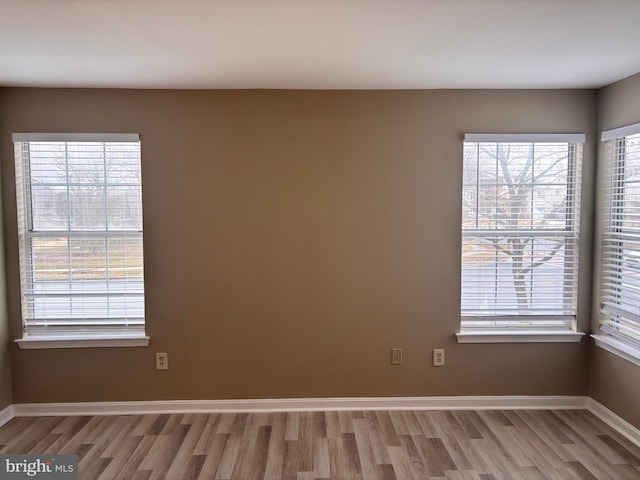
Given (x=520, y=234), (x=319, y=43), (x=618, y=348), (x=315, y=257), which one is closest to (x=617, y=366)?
(x=618, y=348)

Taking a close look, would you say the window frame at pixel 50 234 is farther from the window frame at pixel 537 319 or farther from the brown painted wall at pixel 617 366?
the brown painted wall at pixel 617 366

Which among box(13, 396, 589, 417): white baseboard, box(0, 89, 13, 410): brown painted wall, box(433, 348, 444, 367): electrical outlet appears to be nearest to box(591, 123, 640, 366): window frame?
box(13, 396, 589, 417): white baseboard

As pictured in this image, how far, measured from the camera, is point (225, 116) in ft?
10.2

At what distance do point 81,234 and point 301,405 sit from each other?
2079mm

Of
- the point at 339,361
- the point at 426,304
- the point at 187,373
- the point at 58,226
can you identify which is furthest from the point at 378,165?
the point at 58,226

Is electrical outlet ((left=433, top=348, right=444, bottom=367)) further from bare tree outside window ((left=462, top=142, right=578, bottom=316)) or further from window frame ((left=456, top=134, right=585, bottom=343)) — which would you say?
bare tree outside window ((left=462, top=142, right=578, bottom=316))

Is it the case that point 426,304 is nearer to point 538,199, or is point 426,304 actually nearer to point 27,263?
point 538,199

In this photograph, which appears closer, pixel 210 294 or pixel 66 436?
pixel 66 436

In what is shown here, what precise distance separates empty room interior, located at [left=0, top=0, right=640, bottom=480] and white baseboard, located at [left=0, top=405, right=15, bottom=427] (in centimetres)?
2

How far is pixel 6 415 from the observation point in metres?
3.09

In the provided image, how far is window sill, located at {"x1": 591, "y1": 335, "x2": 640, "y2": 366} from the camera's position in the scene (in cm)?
279

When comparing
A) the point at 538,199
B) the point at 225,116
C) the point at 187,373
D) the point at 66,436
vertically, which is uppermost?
the point at 225,116

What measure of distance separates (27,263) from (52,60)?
1523mm

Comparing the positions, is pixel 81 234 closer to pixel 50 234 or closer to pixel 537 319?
Answer: pixel 50 234
